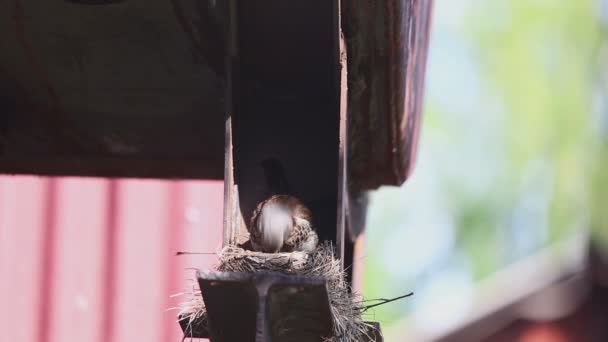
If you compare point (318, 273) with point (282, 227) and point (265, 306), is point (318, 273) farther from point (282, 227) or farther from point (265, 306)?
point (282, 227)

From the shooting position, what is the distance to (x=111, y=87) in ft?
12.3

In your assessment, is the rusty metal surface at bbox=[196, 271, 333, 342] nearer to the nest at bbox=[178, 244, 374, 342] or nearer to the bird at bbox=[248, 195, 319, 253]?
the nest at bbox=[178, 244, 374, 342]

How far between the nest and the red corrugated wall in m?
1.20

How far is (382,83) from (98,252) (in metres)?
1.64

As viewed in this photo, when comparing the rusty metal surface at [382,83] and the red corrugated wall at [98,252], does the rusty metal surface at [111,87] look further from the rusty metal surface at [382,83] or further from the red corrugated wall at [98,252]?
the rusty metal surface at [382,83]

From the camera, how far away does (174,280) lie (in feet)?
14.8

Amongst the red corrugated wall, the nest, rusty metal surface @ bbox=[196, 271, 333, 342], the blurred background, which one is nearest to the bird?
the nest

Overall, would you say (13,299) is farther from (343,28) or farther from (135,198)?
(343,28)

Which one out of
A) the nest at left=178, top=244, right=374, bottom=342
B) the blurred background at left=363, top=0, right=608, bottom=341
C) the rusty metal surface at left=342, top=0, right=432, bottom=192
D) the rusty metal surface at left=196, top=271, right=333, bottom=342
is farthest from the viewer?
the blurred background at left=363, top=0, right=608, bottom=341

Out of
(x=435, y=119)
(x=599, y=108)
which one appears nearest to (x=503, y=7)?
(x=435, y=119)

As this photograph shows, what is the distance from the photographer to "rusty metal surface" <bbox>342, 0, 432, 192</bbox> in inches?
128

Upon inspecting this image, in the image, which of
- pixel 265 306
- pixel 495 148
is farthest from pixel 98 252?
pixel 495 148

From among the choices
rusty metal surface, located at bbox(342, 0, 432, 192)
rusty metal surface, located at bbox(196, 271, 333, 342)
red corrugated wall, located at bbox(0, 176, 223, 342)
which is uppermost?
rusty metal surface, located at bbox(342, 0, 432, 192)

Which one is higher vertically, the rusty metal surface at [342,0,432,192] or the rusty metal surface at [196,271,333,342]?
the rusty metal surface at [342,0,432,192]
